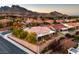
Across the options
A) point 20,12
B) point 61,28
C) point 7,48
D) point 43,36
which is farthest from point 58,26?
point 7,48

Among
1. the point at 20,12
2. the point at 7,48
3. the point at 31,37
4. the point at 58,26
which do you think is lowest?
the point at 7,48

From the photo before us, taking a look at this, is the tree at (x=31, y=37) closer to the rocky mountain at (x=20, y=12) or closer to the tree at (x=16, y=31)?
the tree at (x=16, y=31)

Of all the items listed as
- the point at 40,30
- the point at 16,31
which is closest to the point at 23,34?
the point at 16,31

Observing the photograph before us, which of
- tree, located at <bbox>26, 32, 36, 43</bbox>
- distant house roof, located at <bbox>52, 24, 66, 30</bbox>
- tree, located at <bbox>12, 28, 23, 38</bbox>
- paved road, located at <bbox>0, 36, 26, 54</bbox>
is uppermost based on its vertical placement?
distant house roof, located at <bbox>52, 24, 66, 30</bbox>

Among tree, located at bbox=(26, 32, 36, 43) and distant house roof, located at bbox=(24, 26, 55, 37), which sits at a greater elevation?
distant house roof, located at bbox=(24, 26, 55, 37)

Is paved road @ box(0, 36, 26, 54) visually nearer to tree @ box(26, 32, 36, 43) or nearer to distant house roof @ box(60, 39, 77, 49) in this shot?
tree @ box(26, 32, 36, 43)

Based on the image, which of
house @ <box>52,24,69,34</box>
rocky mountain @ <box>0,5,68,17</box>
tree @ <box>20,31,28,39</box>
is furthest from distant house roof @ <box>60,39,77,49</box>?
tree @ <box>20,31,28,39</box>

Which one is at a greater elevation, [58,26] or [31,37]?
[58,26]

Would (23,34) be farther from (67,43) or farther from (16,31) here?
(67,43)

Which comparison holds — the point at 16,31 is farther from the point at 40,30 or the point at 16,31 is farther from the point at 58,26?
the point at 58,26

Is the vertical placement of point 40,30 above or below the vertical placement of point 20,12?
below
